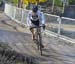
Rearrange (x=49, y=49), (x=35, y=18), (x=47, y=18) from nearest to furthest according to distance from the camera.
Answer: (x=35, y=18) < (x=49, y=49) < (x=47, y=18)

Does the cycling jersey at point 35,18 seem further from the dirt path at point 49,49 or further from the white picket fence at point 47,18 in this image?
the white picket fence at point 47,18

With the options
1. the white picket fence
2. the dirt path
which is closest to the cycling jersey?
the dirt path

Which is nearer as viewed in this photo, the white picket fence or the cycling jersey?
the cycling jersey

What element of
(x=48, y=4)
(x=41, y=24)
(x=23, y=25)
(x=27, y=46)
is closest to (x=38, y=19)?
(x=41, y=24)

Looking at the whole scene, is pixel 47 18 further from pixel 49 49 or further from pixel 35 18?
pixel 35 18

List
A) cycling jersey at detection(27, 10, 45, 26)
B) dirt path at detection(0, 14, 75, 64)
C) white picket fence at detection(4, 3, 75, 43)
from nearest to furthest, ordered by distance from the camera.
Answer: dirt path at detection(0, 14, 75, 64), cycling jersey at detection(27, 10, 45, 26), white picket fence at detection(4, 3, 75, 43)

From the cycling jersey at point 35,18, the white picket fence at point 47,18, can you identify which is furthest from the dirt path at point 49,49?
the cycling jersey at point 35,18

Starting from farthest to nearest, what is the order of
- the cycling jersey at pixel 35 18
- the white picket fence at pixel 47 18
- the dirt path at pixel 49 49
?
1. the white picket fence at pixel 47 18
2. the cycling jersey at pixel 35 18
3. the dirt path at pixel 49 49

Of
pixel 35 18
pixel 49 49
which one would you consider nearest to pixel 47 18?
pixel 49 49

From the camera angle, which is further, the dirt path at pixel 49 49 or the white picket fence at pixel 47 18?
the white picket fence at pixel 47 18

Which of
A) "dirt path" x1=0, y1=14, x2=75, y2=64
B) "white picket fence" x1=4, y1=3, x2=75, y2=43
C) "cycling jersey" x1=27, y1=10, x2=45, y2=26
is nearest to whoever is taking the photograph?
"dirt path" x1=0, y1=14, x2=75, y2=64

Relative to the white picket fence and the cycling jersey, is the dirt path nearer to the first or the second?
the white picket fence

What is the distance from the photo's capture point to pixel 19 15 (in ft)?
90.3

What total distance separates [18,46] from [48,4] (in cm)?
4187
